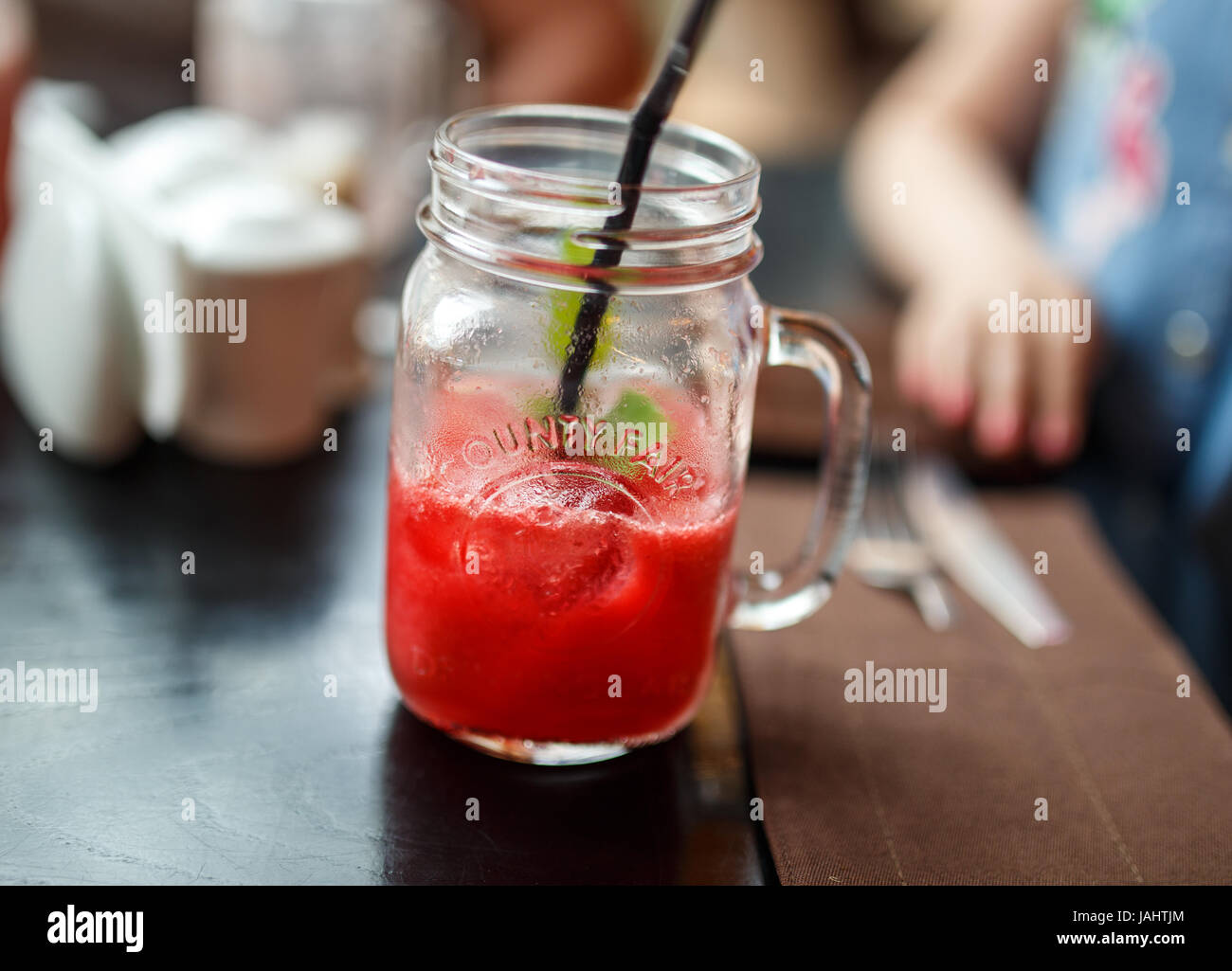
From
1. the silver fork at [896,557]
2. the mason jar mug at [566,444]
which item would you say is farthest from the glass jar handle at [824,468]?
the silver fork at [896,557]

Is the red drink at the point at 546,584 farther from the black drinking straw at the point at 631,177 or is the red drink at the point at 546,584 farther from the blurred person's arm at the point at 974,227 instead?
the blurred person's arm at the point at 974,227

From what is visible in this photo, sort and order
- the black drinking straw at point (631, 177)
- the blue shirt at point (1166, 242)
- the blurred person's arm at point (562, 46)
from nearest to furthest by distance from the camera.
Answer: the black drinking straw at point (631, 177) → the blue shirt at point (1166, 242) → the blurred person's arm at point (562, 46)

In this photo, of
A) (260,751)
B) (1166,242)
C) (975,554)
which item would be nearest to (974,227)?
(1166,242)

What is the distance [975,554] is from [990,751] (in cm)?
21

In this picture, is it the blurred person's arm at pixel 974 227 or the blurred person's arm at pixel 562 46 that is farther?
the blurred person's arm at pixel 562 46

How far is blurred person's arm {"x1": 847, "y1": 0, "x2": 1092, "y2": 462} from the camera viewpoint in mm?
1018

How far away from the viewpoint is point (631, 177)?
22.1 inches

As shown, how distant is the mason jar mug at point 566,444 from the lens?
0.56m

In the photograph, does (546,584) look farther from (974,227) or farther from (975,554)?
(974,227)

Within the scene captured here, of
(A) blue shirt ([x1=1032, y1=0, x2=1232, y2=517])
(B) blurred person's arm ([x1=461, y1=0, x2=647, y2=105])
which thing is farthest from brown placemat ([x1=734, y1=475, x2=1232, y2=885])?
(B) blurred person's arm ([x1=461, y1=0, x2=647, y2=105])

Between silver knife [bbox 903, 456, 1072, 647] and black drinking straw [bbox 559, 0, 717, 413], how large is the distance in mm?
377

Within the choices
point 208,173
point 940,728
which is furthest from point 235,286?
point 940,728

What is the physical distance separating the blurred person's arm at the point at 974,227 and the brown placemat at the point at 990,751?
8.5 inches

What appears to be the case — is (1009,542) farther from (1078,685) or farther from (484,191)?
(484,191)
